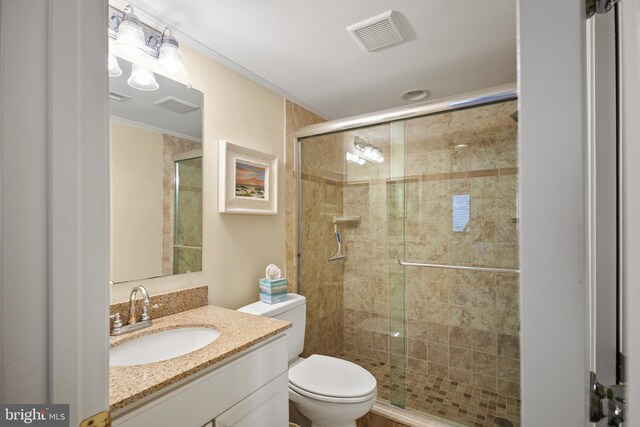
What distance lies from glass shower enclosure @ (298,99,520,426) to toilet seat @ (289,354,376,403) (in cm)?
49

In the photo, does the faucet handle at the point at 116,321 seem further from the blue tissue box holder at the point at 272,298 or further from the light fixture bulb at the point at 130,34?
the light fixture bulb at the point at 130,34

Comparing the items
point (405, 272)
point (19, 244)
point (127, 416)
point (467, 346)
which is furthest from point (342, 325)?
point (19, 244)

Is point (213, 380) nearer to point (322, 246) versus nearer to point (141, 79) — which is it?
point (141, 79)

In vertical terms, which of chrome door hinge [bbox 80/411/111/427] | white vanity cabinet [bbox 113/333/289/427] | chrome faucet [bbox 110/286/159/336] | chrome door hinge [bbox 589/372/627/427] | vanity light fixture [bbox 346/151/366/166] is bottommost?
white vanity cabinet [bbox 113/333/289/427]

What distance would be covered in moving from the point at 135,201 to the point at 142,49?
0.68 metres

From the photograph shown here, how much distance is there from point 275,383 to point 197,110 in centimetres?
144

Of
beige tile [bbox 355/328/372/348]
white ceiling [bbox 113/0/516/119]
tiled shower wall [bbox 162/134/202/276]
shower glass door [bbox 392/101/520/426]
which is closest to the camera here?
white ceiling [bbox 113/0/516/119]

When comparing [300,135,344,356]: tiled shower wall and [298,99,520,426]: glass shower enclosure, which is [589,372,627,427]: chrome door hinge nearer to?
[298,99,520,426]: glass shower enclosure

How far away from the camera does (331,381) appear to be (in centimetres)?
168

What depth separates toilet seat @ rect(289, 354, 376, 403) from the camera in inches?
59.6

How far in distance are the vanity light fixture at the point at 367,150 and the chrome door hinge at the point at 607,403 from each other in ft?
6.86

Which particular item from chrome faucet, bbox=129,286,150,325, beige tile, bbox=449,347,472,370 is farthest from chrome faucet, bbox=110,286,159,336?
beige tile, bbox=449,347,472,370

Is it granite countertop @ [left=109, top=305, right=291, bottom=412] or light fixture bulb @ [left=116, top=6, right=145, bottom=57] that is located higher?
light fixture bulb @ [left=116, top=6, right=145, bottom=57]

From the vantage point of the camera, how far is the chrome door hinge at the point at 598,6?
16.2 inches
